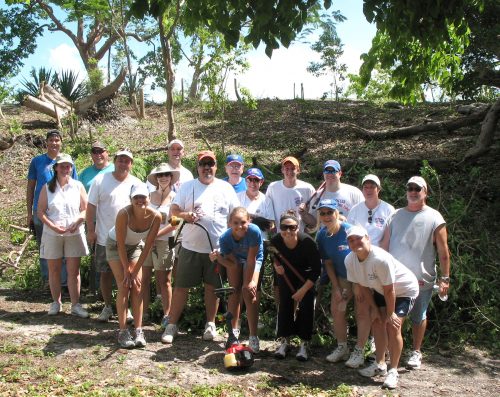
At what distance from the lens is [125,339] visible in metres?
5.63

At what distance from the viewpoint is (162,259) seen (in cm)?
634

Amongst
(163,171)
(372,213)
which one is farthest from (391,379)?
(163,171)

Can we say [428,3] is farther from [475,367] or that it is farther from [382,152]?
[382,152]

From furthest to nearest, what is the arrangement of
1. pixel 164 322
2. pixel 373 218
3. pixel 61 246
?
pixel 61 246 → pixel 164 322 → pixel 373 218

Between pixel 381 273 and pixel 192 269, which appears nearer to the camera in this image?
pixel 381 273

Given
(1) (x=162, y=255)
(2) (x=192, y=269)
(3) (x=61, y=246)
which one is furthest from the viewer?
(3) (x=61, y=246)

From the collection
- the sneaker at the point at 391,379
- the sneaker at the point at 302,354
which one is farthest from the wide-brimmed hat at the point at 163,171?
the sneaker at the point at 391,379

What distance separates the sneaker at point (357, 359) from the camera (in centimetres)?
538

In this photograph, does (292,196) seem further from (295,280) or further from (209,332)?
(209,332)

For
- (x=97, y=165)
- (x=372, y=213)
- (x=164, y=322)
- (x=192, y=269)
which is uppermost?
(x=97, y=165)

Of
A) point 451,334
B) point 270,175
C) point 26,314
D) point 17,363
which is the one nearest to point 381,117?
point 270,175

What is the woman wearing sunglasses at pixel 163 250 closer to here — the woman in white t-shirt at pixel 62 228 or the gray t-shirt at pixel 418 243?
the woman in white t-shirt at pixel 62 228

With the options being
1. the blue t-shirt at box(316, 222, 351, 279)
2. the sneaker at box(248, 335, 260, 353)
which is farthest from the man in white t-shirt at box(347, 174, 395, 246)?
the sneaker at box(248, 335, 260, 353)

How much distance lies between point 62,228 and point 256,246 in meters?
2.30
